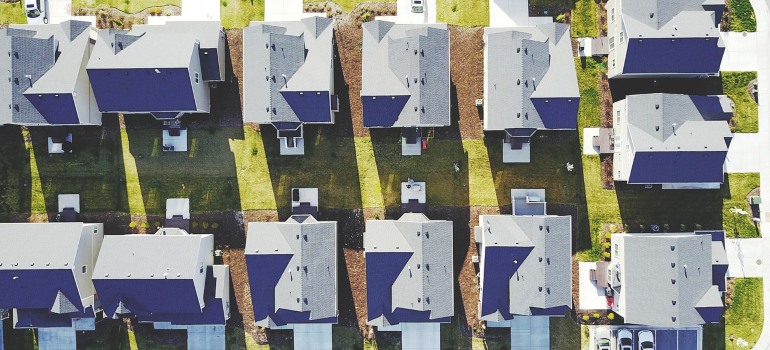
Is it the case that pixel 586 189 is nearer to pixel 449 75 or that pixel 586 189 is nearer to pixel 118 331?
pixel 449 75

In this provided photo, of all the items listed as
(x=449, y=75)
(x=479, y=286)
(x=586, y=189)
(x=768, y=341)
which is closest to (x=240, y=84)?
(x=449, y=75)

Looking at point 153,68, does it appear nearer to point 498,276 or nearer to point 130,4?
point 130,4

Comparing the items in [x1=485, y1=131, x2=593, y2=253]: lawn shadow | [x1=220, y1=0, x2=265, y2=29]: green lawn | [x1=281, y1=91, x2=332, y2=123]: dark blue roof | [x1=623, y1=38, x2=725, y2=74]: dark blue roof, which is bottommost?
[x1=485, y1=131, x2=593, y2=253]: lawn shadow

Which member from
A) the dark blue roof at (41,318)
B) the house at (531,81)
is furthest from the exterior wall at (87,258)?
the house at (531,81)

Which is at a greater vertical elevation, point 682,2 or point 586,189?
point 682,2

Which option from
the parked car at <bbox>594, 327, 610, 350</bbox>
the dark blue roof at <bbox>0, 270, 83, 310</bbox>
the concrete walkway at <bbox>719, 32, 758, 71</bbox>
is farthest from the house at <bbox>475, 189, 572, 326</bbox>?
the dark blue roof at <bbox>0, 270, 83, 310</bbox>

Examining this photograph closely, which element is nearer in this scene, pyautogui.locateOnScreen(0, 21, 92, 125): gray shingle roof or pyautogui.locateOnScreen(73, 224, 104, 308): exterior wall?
pyautogui.locateOnScreen(0, 21, 92, 125): gray shingle roof

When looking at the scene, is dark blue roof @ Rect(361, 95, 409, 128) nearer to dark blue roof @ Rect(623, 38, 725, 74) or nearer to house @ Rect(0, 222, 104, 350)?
dark blue roof @ Rect(623, 38, 725, 74)

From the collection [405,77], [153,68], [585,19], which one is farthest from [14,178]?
[585,19]
